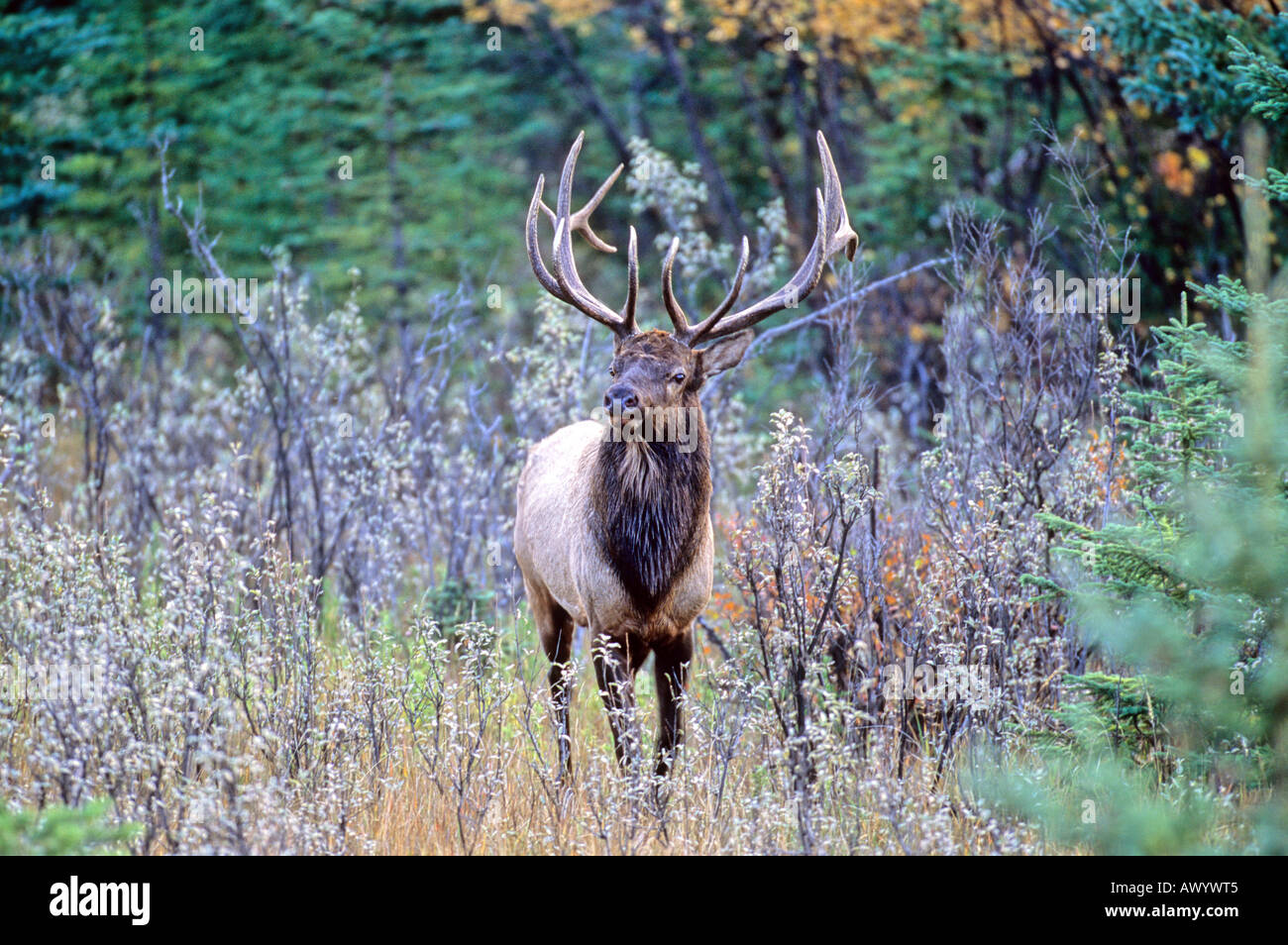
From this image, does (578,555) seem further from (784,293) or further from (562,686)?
(784,293)

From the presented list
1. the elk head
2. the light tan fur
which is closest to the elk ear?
the elk head

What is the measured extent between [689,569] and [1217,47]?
566 cm

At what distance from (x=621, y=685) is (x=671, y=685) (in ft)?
2.71

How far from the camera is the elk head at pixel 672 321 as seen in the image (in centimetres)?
537

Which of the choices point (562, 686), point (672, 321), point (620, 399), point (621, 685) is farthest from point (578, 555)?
point (672, 321)

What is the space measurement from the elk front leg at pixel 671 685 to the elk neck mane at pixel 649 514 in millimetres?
287

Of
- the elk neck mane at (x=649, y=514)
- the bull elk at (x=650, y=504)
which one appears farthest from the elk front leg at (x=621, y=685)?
the elk neck mane at (x=649, y=514)

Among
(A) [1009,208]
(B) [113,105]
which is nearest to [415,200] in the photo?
(B) [113,105]

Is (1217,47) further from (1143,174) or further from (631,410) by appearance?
(631,410)

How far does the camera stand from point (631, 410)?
17.4 ft

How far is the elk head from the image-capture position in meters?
5.37

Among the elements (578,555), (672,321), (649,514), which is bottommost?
(578,555)

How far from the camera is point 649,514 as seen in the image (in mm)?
5496

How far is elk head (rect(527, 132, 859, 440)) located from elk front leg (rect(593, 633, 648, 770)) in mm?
1003
